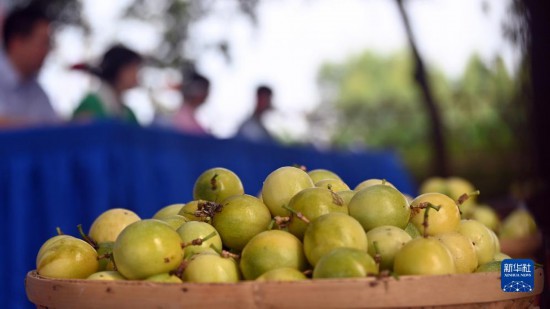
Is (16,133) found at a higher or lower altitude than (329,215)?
higher

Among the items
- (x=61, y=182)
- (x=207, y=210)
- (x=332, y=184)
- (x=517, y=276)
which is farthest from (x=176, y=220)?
(x=61, y=182)

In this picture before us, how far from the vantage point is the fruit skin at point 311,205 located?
1437 millimetres

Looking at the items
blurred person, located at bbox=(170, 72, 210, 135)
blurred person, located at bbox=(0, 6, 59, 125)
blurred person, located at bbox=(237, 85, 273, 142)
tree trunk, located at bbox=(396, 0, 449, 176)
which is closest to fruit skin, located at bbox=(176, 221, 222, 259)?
blurred person, located at bbox=(0, 6, 59, 125)

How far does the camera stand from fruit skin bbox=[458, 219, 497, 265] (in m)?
1.56

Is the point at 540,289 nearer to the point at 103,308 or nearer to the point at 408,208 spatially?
the point at 408,208

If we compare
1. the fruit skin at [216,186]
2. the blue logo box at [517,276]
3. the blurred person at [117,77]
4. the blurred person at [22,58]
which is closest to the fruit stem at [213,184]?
the fruit skin at [216,186]

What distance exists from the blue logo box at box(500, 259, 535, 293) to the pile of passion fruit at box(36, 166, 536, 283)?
0.10 meters

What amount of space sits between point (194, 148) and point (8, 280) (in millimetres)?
1474

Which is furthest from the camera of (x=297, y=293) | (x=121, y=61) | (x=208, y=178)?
(x=121, y=61)

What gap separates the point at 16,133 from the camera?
3326mm

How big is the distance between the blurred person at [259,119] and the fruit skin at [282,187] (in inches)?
234

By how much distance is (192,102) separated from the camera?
21.6 ft

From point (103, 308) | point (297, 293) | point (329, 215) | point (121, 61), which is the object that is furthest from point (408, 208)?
point (121, 61)

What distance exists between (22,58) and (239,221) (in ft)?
10.9
